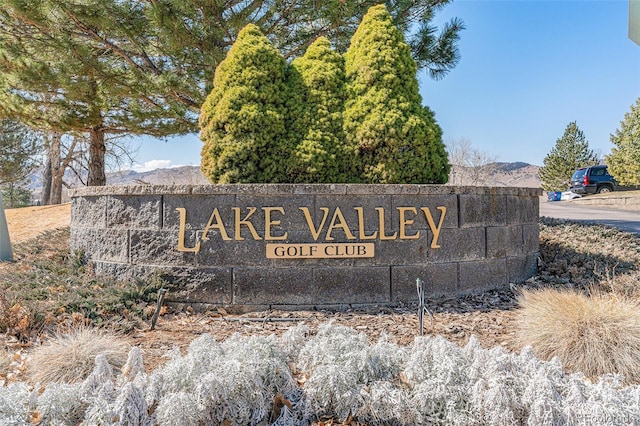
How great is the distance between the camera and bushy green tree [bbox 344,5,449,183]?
4902mm

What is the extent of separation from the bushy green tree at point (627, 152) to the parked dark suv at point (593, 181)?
1.17 meters

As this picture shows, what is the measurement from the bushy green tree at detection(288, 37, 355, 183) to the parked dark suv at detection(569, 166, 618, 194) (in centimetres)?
2261

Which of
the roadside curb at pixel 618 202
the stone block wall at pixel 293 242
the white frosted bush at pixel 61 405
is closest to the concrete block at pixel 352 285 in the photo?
the stone block wall at pixel 293 242

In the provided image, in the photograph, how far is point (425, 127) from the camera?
503 centimetres

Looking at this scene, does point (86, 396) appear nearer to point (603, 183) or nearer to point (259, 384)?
point (259, 384)

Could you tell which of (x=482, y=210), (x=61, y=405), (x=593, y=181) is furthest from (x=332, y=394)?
(x=593, y=181)

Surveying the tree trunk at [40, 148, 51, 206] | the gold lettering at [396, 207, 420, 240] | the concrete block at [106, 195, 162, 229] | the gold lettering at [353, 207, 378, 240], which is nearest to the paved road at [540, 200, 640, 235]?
the gold lettering at [396, 207, 420, 240]

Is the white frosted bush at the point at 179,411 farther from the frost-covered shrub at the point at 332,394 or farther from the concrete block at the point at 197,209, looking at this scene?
the concrete block at the point at 197,209

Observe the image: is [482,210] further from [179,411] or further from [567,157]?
[567,157]

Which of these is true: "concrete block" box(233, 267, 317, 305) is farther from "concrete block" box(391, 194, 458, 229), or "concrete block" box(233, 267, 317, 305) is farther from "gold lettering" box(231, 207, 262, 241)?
"concrete block" box(391, 194, 458, 229)

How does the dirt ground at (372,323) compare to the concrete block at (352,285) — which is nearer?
the dirt ground at (372,323)

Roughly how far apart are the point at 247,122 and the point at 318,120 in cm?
79

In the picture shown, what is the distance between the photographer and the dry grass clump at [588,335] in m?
2.78

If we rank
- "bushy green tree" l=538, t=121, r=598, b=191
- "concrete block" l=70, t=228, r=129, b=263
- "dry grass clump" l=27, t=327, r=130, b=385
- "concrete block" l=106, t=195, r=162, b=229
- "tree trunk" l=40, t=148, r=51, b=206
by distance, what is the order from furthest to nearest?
"bushy green tree" l=538, t=121, r=598, b=191, "tree trunk" l=40, t=148, r=51, b=206, "concrete block" l=70, t=228, r=129, b=263, "concrete block" l=106, t=195, r=162, b=229, "dry grass clump" l=27, t=327, r=130, b=385
